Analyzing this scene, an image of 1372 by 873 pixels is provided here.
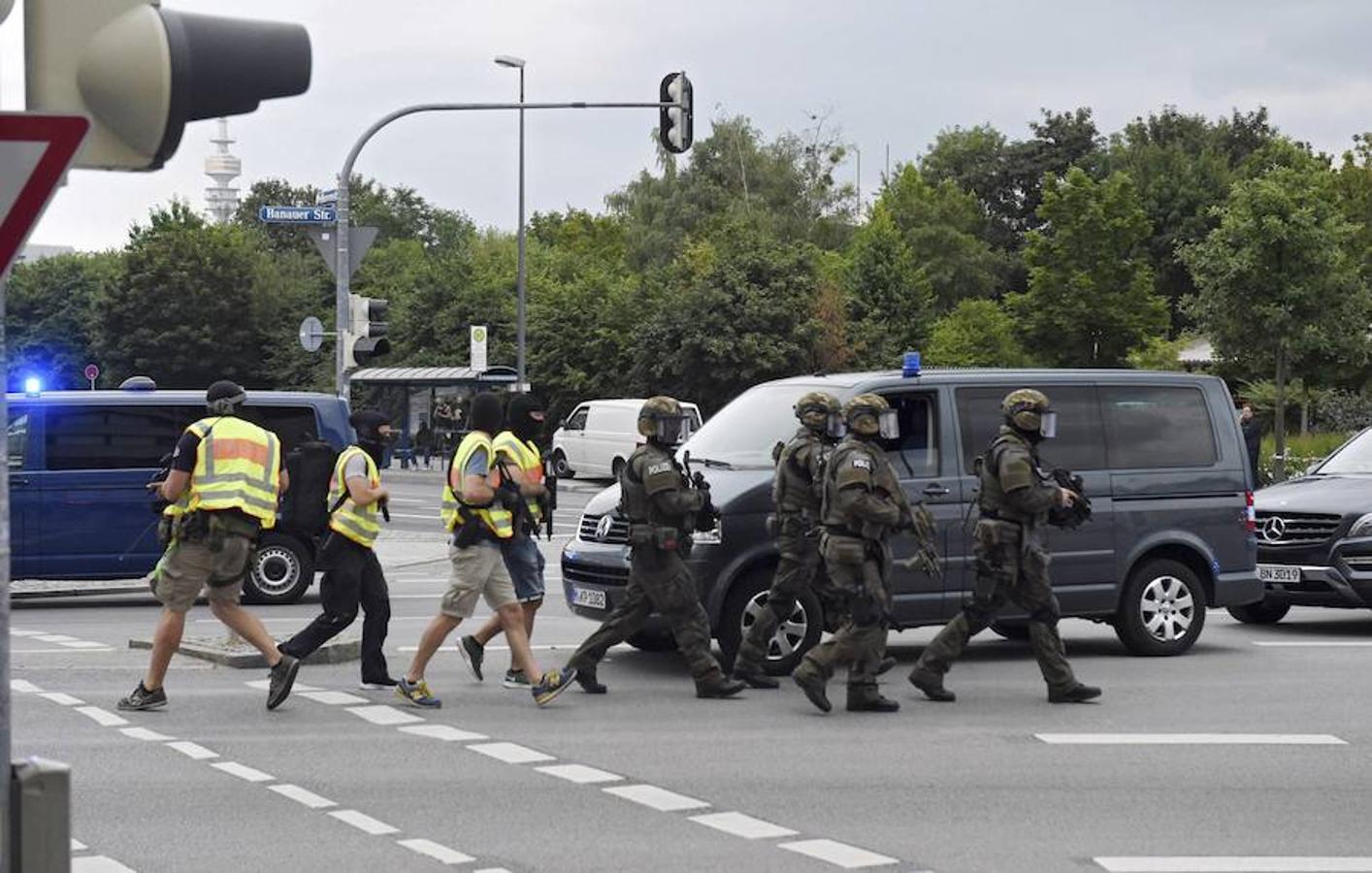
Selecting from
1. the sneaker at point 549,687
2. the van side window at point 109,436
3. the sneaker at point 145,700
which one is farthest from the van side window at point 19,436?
the sneaker at point 549,687

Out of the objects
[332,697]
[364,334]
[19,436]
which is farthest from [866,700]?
[364,334]

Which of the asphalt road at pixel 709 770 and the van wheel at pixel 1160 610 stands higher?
the van wheel at pixel 1160 610

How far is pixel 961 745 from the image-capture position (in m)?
10.0

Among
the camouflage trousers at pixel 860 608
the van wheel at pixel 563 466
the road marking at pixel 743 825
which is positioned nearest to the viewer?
the road marking at pixel 743 825

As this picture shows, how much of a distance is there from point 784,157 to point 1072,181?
24.4 m

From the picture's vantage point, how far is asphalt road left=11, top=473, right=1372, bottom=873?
750cm

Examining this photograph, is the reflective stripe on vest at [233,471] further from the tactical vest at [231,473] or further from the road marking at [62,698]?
the road marking at [62,698]

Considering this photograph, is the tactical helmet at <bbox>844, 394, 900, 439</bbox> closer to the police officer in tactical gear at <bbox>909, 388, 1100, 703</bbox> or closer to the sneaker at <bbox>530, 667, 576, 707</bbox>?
the police officer in tactical gear at <bbox>909, 388, 1100, 703</bbox>

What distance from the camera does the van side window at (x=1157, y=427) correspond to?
13891mm

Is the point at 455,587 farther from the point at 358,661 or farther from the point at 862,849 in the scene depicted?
the point at 862,849

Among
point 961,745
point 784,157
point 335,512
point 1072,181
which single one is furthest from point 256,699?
point 784,157

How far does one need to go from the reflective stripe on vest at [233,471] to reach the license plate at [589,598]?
2.32 m

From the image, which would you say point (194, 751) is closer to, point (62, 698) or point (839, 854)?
point (62, 698)

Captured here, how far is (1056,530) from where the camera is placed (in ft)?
44.0
